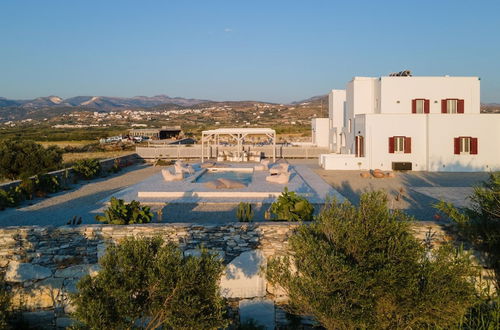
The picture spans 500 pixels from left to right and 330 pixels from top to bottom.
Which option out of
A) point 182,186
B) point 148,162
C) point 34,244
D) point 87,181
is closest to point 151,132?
point 148,162

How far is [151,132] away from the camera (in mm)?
51656

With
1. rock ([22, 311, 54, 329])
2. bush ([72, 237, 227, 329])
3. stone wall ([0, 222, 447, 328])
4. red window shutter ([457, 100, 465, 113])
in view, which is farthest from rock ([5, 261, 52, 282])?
red window shutter ([457, 100, 465, 113])

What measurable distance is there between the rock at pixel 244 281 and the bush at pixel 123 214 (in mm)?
2520

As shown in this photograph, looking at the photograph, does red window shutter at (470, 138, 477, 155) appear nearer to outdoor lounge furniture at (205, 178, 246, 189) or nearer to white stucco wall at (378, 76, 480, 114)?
white stucco wall at (378, 76, 480, 114)

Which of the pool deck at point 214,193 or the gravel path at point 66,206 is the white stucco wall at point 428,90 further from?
the gravel path at point 66,206

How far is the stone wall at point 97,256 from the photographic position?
22.4 ft

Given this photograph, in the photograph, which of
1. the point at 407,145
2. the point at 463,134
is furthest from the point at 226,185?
the point at 463,134

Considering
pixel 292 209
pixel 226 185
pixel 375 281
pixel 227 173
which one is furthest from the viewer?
pixel 227 173

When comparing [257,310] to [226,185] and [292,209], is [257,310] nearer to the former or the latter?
[292,209]

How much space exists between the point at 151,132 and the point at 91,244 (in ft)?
Result: 150

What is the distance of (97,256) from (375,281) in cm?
472

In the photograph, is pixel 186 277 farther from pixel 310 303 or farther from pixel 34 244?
pixel 34 244

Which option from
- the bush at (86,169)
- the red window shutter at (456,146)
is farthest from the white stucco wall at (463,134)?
the bush at (86,169)

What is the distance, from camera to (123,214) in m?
8.38
